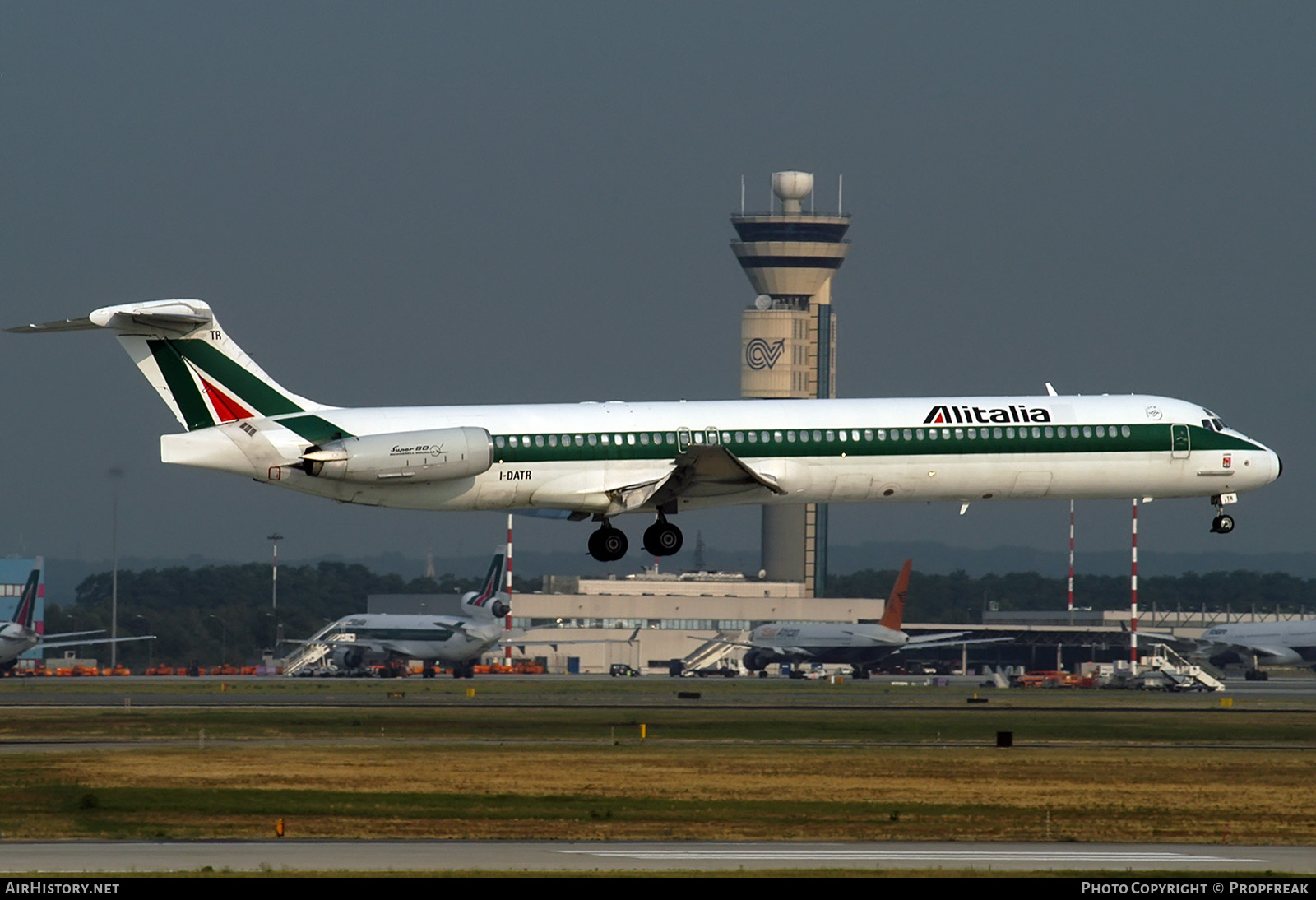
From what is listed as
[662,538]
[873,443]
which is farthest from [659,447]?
[873,443]

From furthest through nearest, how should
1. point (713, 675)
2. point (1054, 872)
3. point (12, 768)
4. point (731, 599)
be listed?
point (731, 599), point (713, 675), point (12, 768), point (1054, 872)

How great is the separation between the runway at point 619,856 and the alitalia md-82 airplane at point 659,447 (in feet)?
50.7

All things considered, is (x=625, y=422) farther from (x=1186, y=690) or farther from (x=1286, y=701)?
(x=1186, y=690)

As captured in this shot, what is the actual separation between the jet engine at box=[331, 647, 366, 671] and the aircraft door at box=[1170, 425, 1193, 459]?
58906 mm

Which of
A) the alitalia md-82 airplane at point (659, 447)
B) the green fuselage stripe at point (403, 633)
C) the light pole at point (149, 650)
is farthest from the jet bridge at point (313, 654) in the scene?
the alitalia md-82 airplane at point (659, 447)

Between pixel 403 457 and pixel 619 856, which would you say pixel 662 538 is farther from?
pixel 619 856

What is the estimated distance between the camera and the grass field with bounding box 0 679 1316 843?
30297 mm

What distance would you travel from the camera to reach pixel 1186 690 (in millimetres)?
80750

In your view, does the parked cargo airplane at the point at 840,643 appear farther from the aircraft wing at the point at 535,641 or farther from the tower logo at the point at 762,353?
the tower logo at the point at 762,353

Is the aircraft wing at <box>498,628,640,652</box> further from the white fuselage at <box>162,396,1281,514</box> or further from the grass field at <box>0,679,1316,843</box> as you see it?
the white fuselage at <box>162,396,1281,514</box>

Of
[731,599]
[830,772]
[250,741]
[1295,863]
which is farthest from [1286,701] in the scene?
[731,599]

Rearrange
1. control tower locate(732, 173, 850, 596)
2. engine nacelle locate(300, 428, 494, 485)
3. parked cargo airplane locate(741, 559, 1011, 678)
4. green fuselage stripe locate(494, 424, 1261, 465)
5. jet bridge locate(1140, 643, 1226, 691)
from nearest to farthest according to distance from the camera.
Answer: engine nacelle locate(300, 428, 494, 485) → green fuselage stripe locate(494, 424, 1261, 465) → jet bridge locate(1140, 643, 1226, 691) → parked cargo airplane locate(741, 559, 1011, 678) → control tower locate(732, 173, 850, 596)

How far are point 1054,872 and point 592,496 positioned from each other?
21300 millimetres

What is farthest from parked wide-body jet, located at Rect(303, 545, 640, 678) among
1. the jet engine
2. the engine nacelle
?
the engine nacelle
